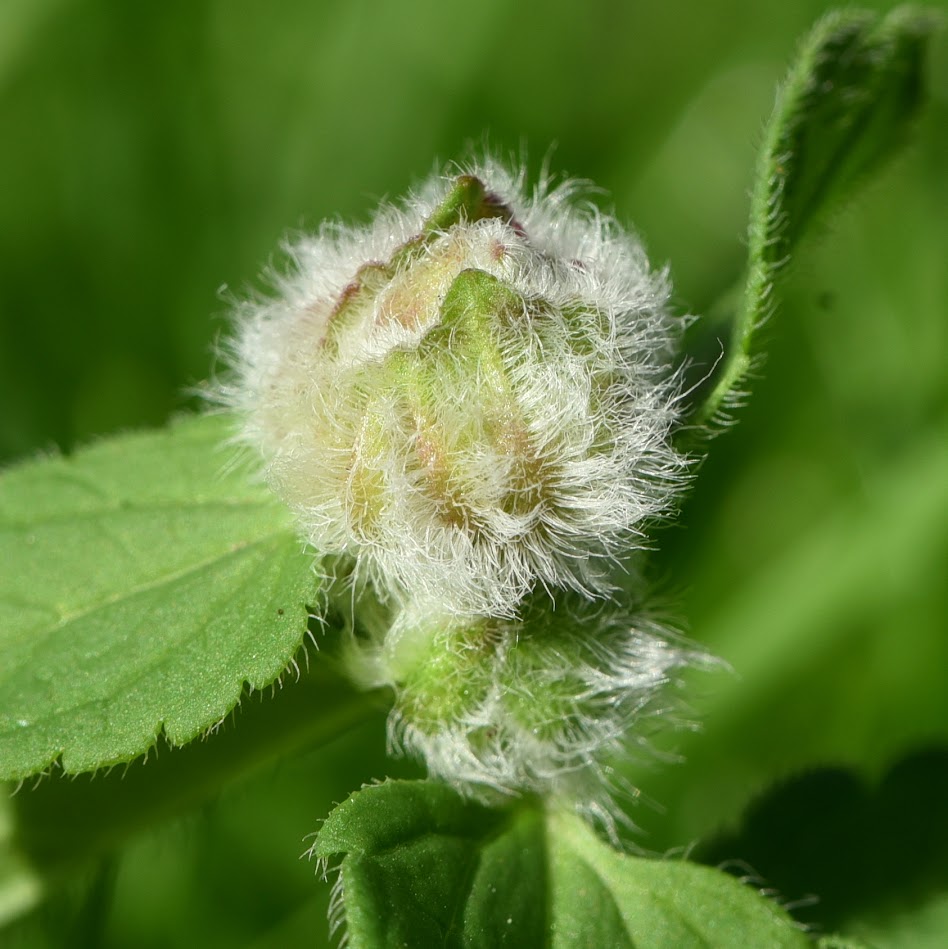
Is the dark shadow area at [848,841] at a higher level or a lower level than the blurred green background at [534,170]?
lower

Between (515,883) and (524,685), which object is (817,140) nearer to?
(524,685)

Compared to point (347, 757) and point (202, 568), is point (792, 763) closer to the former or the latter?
point (347, 757)

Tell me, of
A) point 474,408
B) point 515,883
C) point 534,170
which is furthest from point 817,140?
point 534,170

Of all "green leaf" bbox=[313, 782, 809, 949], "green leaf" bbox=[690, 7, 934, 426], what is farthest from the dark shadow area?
"green leaf" bbox=[690, 7, 934, 426]

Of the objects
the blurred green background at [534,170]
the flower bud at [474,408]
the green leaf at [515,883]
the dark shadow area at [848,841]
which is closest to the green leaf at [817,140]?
the flower bud at [474,408]

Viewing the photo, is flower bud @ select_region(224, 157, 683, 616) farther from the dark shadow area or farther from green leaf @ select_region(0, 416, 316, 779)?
the dark shadow area

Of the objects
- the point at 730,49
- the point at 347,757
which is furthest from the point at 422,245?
the point at 730,49

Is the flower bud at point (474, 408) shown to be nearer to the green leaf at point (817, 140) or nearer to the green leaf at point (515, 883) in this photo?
the green leaf at point (817, 140)
